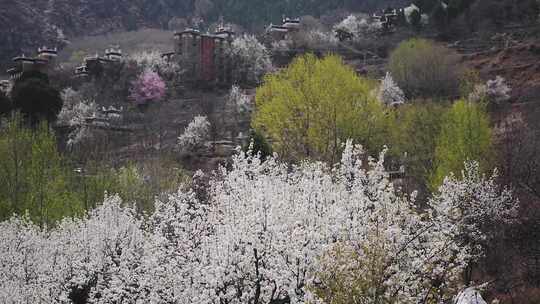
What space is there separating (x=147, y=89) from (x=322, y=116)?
3294 centimetres

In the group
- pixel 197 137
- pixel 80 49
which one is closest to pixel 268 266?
pixel 197 137

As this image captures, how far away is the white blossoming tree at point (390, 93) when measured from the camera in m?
44.7

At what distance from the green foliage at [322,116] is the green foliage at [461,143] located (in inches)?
137

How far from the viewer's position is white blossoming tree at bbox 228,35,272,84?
6481 cm

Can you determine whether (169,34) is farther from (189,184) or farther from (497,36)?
(189,184)

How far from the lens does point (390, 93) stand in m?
45.7

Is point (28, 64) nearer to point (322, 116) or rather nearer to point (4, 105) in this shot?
point (4, 105)

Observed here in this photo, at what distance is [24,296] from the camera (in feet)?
53.1

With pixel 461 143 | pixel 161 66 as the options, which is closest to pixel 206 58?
pixel 161 66

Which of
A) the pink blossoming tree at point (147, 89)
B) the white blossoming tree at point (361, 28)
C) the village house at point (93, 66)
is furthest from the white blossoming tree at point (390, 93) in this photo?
the village house at point (93, 66)

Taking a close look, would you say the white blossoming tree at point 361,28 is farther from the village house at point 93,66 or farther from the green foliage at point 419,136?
the green foliage at point 419,136

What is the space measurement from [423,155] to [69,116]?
31636 mm

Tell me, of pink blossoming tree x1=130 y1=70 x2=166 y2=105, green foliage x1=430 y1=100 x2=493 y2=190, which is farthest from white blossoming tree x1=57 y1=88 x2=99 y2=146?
green foliage x1=430 y1=100 x2=493 y2=190

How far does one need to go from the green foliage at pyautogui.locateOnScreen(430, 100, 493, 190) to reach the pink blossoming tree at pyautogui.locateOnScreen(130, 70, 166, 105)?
35190mm
